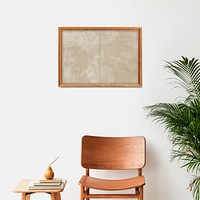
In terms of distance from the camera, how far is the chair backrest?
347 centimetres

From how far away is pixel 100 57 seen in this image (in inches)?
144

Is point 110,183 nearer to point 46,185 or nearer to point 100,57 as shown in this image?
point 46,185

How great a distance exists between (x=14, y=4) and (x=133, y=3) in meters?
1.11

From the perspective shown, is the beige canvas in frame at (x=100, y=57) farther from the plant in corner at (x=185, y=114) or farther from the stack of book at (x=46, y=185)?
the stack of book at (x=46, y=185)

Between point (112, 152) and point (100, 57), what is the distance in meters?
0.88

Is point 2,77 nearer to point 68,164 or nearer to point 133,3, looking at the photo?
point 68,164

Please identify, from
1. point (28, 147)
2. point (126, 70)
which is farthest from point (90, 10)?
point (28, 147)

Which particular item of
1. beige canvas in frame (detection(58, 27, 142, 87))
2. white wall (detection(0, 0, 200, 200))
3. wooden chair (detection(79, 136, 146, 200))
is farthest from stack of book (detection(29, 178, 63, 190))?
beige canvas in frame (detection(58, 27, 142, 87))

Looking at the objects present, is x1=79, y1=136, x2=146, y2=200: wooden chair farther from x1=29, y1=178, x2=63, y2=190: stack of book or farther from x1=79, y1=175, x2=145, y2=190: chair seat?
x1=29, y1=178, x2=63, y2=190: stack of book

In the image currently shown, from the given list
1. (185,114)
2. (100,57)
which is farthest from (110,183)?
(100,57)

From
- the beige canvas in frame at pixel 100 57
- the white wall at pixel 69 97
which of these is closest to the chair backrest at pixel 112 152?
the white wall at pixel 69 97

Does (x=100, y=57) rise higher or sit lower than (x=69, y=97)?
higher

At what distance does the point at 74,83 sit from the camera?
12.0 feet

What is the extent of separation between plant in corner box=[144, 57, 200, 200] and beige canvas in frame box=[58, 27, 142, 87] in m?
0.33
